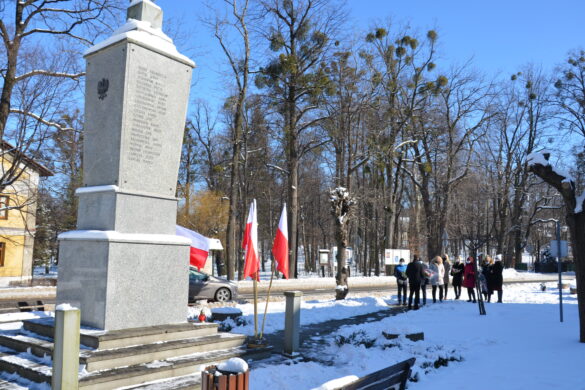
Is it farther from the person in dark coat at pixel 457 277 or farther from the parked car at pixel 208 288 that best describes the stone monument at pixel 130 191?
the person in dark coat at pixel 457 277

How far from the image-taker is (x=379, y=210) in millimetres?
48469

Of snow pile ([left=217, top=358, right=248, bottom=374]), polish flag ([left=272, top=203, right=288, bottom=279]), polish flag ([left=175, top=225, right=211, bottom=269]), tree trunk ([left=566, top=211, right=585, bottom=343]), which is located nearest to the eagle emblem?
polish flag ([left=272, top=203, right=288, bottom=279])

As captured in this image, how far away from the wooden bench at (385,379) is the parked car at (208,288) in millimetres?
12206

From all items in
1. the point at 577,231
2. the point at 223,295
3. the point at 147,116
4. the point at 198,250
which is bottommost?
the point at 223,295

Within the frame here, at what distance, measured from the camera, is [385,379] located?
220 inches

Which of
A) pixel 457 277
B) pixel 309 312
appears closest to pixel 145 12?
pixel 309 312

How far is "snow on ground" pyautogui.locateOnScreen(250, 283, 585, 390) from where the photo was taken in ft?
23.2

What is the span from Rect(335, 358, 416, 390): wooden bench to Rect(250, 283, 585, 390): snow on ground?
1.07m

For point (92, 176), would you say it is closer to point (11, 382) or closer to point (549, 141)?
point (11, 382)

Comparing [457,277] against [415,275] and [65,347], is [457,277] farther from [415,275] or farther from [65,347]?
[65,347]

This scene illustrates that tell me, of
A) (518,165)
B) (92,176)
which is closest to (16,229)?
(92,176)

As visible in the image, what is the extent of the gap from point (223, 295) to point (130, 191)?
443 inches

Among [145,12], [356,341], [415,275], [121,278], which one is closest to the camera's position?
[121,278]

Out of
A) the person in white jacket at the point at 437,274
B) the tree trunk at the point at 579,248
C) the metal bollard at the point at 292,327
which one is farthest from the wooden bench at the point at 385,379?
the person in white jacket at the point at 437,274
